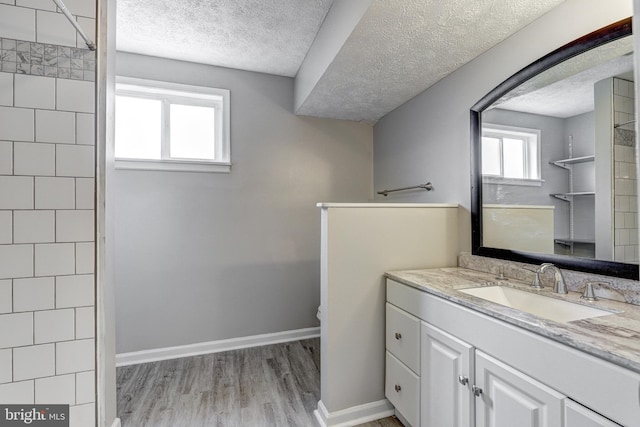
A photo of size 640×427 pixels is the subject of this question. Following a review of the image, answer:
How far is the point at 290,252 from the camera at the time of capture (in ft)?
8.83

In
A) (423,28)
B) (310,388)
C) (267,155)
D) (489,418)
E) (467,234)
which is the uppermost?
(423,28)

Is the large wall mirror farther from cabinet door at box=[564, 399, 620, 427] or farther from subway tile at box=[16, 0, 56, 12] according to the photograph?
subway tile at box=[16, 0, 56, 12]

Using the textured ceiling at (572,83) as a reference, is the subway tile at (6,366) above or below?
below

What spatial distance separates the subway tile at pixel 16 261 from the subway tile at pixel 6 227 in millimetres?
25

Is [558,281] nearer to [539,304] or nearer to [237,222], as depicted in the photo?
[539,304]

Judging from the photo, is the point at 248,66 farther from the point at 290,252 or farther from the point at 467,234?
the point at 467,234

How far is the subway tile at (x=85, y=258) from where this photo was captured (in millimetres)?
1259

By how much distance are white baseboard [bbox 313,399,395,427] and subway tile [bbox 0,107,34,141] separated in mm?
1932

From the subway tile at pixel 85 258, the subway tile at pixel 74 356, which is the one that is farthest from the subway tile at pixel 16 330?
the subway tile at pixel 85 258

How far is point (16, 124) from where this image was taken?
1.18m

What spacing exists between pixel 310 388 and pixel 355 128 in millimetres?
2291

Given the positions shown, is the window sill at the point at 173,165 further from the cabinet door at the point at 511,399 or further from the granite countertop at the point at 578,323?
the cabinet door at the point at 511,399

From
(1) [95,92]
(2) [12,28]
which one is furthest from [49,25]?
(1) [95,92]

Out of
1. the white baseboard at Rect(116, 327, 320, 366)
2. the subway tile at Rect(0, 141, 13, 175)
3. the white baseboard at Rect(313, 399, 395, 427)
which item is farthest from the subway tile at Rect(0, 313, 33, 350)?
the white baseboard at Rect(313, 399, 395, 427)
